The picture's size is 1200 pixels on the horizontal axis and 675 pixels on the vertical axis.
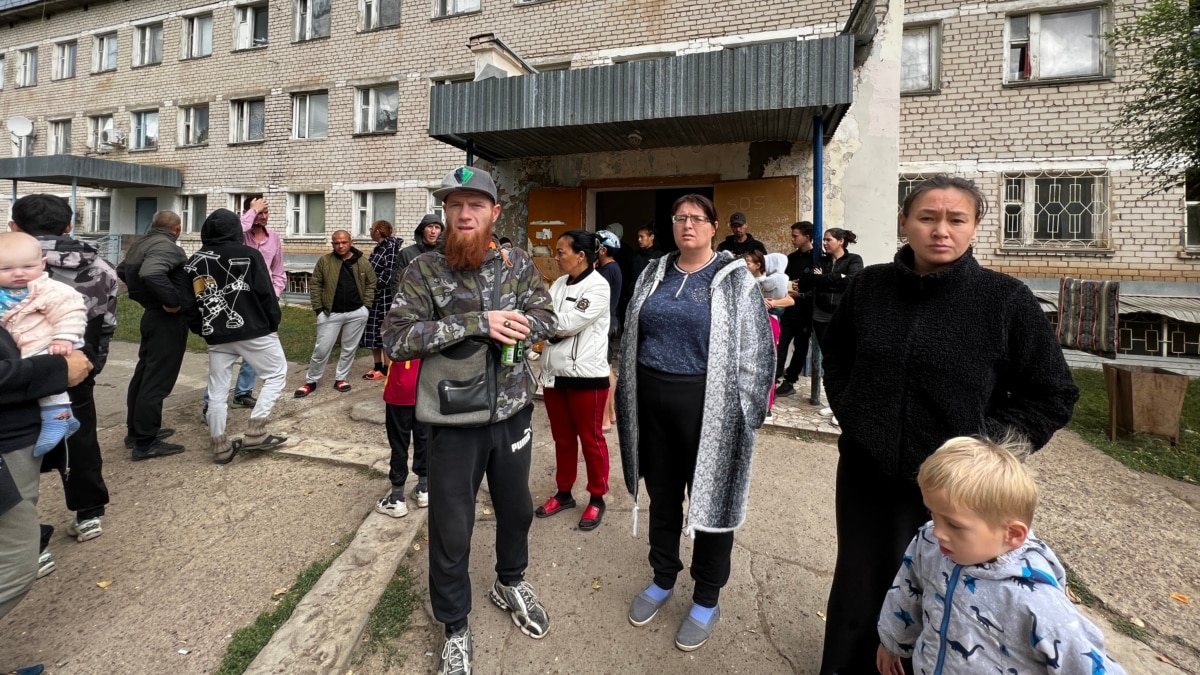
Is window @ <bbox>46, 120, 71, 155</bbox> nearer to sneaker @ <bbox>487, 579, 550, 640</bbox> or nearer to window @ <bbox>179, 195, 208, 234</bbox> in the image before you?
window @ <bbox>179, 195, 208, 234</bbox>

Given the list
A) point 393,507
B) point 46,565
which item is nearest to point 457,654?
point 393,507

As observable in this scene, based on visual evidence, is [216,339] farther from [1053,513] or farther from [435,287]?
[1053,513]

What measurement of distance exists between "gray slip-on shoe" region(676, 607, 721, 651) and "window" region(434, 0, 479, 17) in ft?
53.7

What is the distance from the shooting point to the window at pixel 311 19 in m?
17.0

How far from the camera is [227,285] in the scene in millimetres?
4172

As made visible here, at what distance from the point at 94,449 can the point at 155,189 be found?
21345mm

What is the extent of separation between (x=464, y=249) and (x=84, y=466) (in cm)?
289

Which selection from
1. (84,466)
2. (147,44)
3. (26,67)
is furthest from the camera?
(26,67)

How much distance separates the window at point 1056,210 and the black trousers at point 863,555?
11.9 metres

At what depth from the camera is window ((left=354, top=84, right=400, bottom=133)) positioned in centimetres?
1616

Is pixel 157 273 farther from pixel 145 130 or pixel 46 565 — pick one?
pixel 145 130

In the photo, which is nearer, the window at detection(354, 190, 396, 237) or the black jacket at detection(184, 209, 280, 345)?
the black jacket at detection(184, 209, 280, 345)

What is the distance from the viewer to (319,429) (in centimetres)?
516

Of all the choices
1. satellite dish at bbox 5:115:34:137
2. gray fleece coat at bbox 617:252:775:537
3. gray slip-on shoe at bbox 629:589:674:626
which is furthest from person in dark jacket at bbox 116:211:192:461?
satellite dish at bbox 5:115:34:137
